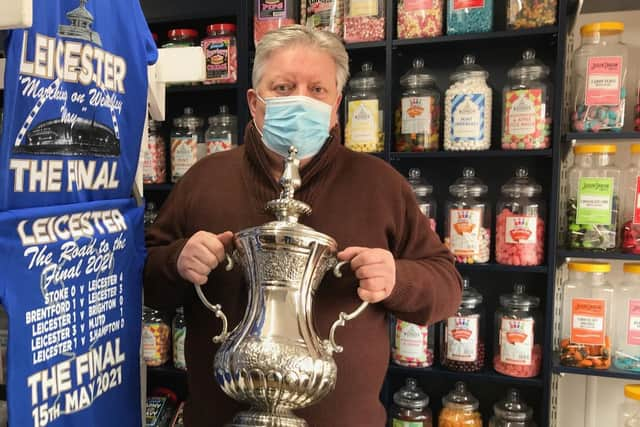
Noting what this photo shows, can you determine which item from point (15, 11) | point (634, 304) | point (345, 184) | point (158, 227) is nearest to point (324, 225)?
point (345, 184)

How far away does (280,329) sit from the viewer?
981 millimetres

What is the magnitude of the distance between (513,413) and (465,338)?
0.31 m

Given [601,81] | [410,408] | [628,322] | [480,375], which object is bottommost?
[410,408]

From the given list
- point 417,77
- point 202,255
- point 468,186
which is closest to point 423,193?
point 468,186

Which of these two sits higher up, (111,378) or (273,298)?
(273,298)

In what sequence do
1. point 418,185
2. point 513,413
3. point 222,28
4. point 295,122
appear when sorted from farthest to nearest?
point 222,28 → point 418,185 → point 513,413 → point 295,122

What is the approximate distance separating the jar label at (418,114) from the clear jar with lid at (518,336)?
0.65 meters

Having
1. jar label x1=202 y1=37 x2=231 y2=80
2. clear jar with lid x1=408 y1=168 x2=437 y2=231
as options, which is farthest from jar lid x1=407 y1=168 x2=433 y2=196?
jar label x1=202 y1=37 x2=231 y2=80

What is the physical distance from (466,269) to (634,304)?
0.55 meters

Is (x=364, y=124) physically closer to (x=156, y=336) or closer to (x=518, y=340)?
(x=518, y=340)

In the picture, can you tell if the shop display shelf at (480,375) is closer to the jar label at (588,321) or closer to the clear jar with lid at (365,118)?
the jar label at (588,321)

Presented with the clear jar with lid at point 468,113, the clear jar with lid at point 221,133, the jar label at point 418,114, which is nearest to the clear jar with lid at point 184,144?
the clear jar with lid at point 221,133

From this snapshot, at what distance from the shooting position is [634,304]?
191cm

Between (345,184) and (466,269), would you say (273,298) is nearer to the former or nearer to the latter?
(345,184)
